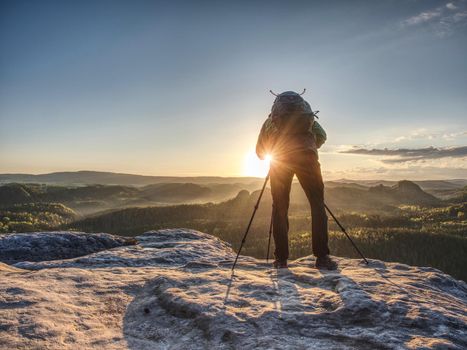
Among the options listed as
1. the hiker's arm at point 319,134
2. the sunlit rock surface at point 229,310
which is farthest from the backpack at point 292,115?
the sunlit rock surface at point 229,310

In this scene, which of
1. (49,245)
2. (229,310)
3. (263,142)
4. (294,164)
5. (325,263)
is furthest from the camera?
(49,245)

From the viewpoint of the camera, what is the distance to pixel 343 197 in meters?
72.8

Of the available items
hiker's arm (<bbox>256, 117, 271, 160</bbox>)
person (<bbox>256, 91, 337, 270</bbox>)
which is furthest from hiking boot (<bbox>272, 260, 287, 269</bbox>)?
hiker's arm (<bbox>256, 117, 271, 160</bbox>)

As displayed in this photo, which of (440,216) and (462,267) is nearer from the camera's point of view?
(462,267)

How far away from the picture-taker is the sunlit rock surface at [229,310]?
370 cm

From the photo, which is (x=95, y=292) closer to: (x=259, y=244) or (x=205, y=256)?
(x=205, y=256)

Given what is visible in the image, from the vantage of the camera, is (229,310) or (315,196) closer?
(229,310)

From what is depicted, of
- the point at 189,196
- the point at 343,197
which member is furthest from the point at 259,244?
the point at 189,196

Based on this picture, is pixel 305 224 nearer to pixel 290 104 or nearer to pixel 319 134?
pixel 319 134

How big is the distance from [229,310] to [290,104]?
16.4 feet

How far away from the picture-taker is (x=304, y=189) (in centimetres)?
774

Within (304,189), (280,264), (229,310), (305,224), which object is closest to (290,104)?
(304,189)

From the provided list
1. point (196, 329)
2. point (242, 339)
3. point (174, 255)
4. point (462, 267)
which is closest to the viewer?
point (242, 339)

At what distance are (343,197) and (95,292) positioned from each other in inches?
2841
